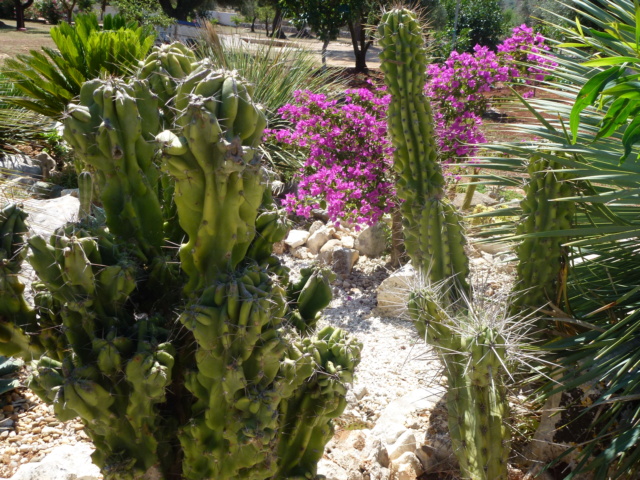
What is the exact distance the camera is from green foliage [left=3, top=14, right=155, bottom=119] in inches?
258

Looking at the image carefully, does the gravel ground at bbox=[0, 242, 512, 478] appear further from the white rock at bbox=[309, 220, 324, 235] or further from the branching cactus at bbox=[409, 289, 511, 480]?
the white rock at bbox=[309, 220, 324, 235]

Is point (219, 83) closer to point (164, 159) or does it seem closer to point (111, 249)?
point (164, 159)

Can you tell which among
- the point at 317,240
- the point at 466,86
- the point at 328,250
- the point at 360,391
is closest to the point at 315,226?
the point at 317,240

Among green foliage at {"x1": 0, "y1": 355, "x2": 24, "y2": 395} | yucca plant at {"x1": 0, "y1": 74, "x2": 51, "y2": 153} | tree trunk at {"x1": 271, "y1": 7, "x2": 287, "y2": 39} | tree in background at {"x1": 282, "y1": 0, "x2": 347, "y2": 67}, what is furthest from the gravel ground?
tree in background at {"x1": 282, "y1": 0, "x2": 347, "y2": 67}

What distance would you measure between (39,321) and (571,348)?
2105mm

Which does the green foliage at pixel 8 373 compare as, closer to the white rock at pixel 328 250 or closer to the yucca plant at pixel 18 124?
the white rock at pixel 328 250

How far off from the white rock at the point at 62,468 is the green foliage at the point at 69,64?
190 inches

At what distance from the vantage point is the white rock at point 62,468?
97.1 inches

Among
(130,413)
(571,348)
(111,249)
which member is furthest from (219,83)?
(571,348)

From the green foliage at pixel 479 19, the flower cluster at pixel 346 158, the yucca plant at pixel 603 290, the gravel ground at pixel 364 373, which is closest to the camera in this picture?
the yucca plant at pixel 603 290

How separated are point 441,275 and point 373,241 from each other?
279 centimetres

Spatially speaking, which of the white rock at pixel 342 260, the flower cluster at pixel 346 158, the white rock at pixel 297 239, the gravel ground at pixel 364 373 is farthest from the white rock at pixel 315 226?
the white rock at pixel 342 260

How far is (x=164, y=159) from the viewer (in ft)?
5.06

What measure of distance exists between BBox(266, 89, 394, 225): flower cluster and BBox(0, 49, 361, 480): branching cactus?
9.30 ft
